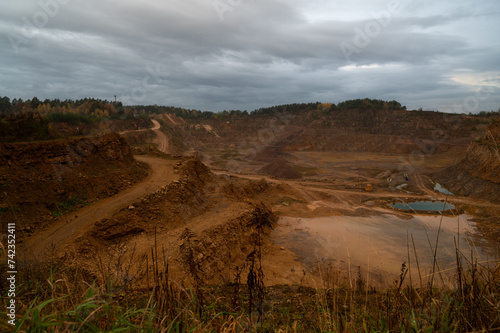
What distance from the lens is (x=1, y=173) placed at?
11.2 meters

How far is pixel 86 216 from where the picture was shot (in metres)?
12.1

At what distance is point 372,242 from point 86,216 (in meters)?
17.0

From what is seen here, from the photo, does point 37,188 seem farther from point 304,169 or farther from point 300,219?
point 304,169

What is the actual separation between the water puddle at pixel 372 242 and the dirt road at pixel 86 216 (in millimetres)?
8775

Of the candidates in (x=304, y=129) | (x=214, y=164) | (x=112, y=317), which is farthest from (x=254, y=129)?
(x=112, y=317)

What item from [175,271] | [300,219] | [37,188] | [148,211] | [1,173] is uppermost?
[1,173]

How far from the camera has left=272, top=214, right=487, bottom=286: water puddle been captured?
14539 millimetres

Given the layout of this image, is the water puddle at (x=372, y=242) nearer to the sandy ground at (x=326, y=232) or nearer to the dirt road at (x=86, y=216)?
the sandy ground at (x=326, y=232)

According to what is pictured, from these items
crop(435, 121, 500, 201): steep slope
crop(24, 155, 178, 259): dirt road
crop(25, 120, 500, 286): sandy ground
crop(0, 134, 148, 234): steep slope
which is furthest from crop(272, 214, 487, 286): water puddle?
crop(0, 134, 148, 234): steep slope

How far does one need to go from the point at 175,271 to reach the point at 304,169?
3543 centimetres

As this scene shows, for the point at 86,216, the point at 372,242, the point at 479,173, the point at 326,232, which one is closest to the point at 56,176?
the point at 86,216

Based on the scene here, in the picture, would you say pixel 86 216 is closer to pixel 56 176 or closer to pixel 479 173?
pixel 56 176

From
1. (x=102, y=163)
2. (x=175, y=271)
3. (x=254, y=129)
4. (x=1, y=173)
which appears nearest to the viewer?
(x=175, y=271)

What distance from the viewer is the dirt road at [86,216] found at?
9.55 m
